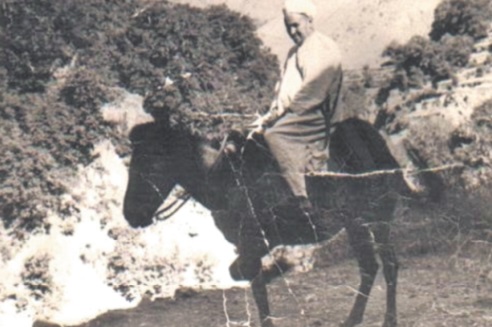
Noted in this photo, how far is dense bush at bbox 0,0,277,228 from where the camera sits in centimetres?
265

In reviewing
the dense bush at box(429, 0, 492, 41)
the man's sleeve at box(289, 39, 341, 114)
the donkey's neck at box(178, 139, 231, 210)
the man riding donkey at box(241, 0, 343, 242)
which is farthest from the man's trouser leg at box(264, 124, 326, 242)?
the dense bush at box(429, 0, 492, 41)

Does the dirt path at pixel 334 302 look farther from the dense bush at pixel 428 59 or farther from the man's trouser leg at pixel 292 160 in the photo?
the dense bush at pixel 428 59

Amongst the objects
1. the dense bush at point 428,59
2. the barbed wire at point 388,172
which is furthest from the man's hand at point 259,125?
the dense bush at point 428,59

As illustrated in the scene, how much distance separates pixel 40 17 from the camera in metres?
2.66

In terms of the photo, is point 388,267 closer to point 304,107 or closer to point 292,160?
point 292,160

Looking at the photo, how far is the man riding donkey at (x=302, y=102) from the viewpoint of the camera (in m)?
2.54

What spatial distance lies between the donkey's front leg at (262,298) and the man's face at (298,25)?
0.83m

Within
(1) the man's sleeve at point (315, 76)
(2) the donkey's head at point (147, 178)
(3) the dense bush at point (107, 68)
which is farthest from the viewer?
(2) the donkey's head at point (147, 178)

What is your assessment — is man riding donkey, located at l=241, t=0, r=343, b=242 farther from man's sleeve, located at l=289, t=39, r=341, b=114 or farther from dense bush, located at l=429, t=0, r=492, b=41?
dense bush, located at l=429, t=0, r=492, b=41

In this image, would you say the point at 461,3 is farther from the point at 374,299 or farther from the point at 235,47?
the point at 374,299

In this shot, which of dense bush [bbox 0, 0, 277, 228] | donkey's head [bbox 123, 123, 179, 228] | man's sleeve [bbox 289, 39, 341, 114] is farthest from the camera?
donkey's head [bbox 123, 123, 179, 228]

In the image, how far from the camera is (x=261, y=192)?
8.83 ft

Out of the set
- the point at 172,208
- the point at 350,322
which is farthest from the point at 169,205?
the point at 350,322

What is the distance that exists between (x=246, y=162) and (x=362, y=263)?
56cm
